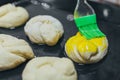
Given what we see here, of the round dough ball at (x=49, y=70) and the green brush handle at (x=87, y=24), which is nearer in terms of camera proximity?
the round dough ball at (x=49, y=70)

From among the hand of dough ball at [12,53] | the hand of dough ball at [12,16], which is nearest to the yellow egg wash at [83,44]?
the hand of dough ball at [12,53]

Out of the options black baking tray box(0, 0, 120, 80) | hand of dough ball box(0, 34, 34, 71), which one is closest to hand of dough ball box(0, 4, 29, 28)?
black baking tray box(0, 0, 120, 80)

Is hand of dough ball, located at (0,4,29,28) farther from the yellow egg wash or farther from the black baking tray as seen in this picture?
the yellow egg wash

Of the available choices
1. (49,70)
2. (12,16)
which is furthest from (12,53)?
(12,16)

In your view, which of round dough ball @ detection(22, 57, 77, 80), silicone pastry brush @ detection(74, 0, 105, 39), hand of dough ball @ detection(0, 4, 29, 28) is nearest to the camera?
round dough ball @ detection(22, 57, 77, 80)

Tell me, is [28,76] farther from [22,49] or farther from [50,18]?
[50,18]

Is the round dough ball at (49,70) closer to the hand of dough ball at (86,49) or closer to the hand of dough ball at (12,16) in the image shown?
the hand of dough ball at (86,49)
